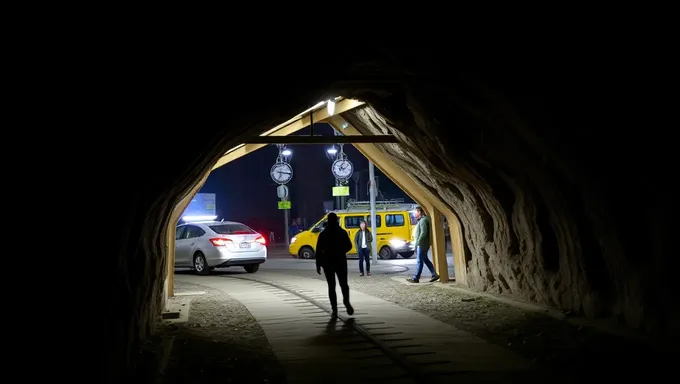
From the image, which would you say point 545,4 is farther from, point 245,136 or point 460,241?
point 460,241

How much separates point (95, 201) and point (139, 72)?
1.12 m

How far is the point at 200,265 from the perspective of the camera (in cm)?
1931

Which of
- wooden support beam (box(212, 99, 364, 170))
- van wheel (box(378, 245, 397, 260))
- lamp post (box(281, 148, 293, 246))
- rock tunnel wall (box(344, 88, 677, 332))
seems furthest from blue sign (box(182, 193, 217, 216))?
rock tunnel wall (box(344, 88, 677, 332))

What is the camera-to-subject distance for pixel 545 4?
5.65 m

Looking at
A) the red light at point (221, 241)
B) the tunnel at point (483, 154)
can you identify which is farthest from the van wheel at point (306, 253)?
the tunnel at point (483, 154)

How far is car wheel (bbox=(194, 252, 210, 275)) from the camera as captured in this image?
1906 centimetres

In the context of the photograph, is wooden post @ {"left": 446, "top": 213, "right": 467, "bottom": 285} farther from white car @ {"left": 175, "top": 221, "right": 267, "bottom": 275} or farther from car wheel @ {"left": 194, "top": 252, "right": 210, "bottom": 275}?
car wheel @ {"left": 194, "top": 252, "right": 210, "bottom": 275}

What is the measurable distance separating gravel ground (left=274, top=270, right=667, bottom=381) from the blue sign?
18.2 metres

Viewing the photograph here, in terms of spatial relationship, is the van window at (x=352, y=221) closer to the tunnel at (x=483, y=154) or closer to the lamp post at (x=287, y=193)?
the lamp post at (x=287, y=193)

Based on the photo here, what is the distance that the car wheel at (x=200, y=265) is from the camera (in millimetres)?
19062

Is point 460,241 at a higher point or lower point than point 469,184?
lower

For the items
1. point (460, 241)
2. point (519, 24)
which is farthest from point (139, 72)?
point (460, 241)

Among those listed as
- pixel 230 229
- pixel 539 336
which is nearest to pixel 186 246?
pixel 230 229

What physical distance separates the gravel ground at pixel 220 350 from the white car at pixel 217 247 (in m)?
6.58
